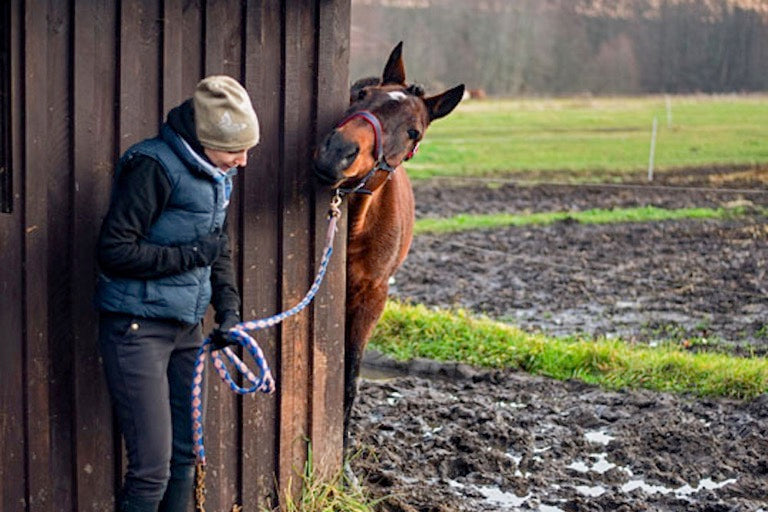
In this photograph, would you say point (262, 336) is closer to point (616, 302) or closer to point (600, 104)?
point (616, 302)

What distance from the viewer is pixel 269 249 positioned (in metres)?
4.87

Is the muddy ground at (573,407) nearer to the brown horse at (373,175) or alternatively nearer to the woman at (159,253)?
the brown horse at (373,175)

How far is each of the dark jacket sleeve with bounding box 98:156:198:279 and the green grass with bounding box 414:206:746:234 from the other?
34.8 ft

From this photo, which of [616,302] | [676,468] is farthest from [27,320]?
[616,302]

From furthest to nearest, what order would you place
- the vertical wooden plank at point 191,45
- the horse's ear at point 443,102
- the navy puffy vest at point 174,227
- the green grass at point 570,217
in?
the green grass at point 570,217 < the horse's ear at point 443,102 < the vertical wooden plank at point 191,45 < the navy puffy vest at point 174,227

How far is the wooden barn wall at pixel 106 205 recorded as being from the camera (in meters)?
4.02

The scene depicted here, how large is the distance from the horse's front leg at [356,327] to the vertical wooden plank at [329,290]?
3.09ft

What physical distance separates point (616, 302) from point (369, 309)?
479cm

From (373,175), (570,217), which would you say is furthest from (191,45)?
(570,217)

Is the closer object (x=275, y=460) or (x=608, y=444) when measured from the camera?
(x=275, y=460)

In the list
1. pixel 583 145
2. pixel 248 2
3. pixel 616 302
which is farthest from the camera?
pixel 583 145

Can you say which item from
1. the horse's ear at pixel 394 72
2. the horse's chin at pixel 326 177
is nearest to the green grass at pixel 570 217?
the horse's ear at pixel 394 72

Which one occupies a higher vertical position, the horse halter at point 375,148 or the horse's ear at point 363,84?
the horse's ear at point 363,84

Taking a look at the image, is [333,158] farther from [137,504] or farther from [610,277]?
[610,277]
